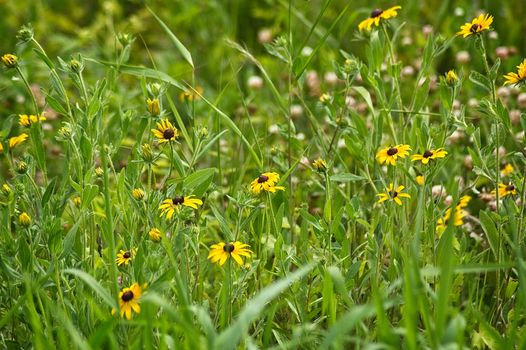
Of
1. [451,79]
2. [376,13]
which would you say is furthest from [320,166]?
[376,13]

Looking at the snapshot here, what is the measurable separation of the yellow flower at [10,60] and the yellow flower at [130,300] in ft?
1.99

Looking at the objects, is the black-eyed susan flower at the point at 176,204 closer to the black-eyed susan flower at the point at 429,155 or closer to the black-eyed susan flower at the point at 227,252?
the black-eyed susan flower at the point at 227,252

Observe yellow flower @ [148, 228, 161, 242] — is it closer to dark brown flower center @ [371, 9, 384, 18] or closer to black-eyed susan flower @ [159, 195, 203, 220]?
black-eyed susan flower @ [159, 195, 203, 220]

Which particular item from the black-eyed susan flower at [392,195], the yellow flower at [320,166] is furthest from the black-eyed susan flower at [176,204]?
the black-eyed susan flower at [392,195]

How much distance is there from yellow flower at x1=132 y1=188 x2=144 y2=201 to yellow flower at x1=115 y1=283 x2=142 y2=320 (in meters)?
0.24

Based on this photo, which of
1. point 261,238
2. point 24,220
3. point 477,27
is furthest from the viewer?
point 261,238

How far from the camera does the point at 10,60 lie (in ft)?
5.86

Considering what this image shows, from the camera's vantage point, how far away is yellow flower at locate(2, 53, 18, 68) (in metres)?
1.78

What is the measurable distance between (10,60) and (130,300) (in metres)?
0.63

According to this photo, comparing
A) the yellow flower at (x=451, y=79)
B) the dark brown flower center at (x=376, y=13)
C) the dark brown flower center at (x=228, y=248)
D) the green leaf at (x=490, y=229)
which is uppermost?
the dark brown flower center at (x=376, y=13)

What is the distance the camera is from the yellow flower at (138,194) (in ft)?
5.53

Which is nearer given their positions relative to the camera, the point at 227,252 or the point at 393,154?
the point at 227,252

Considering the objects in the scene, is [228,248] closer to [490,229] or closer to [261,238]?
[261,238]

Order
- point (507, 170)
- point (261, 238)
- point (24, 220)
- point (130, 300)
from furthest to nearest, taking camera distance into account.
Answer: point (507, 170)
point (261, 238)
point (24, 220)
point (130, 300)
